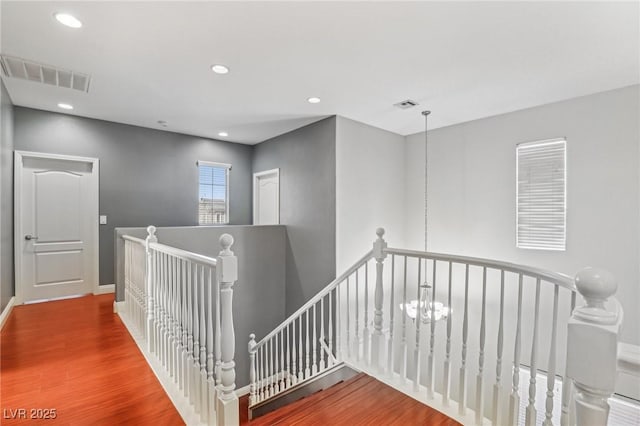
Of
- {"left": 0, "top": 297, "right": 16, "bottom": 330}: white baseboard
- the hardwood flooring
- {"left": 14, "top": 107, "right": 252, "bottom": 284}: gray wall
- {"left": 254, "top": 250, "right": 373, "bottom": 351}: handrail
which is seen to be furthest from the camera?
{"left": 14, "top": 107, "right": 252, "bottom": 284}: gray wall

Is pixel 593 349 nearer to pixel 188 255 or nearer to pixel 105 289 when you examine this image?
pixel 188 255

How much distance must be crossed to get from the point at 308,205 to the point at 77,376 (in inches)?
130

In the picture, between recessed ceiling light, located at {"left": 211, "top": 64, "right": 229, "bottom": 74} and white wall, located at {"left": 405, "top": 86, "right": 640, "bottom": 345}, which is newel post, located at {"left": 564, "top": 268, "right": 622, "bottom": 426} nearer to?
recessed ceiling light, located at {"left": 211, "top": 64, "right": 229, "bottom": 74}

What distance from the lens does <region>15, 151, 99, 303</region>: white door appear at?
165 inches

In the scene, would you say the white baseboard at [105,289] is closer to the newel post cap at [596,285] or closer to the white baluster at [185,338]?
the white baluster at [185,338]

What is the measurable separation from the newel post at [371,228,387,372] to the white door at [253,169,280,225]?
3294 mm

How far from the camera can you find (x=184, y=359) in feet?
7.00

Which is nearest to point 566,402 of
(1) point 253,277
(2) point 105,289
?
(1) point 253,277

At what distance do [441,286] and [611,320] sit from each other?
4.28 m

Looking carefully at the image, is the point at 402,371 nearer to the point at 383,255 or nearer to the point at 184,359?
the point at 383,255

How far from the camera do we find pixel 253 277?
16.2 ft

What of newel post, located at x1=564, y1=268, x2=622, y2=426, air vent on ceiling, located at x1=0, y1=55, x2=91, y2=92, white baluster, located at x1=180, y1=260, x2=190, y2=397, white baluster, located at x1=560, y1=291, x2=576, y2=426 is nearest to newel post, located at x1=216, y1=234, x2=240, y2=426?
white baluster, located at x1=180, y1=260, x2=190, y2=397

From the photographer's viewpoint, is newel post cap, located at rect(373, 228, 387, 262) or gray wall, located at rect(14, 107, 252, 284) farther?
gray wall, located at rect(14, 107, 252, 284)

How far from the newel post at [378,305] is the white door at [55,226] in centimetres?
446
